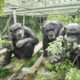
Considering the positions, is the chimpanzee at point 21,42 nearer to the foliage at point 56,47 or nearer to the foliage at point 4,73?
Answer: the foliage at point 4,73

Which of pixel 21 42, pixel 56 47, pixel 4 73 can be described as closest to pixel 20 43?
pixel 21 42

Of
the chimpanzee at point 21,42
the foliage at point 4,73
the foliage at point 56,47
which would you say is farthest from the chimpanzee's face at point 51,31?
the foliage at point 56,47

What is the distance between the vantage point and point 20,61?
542 cm

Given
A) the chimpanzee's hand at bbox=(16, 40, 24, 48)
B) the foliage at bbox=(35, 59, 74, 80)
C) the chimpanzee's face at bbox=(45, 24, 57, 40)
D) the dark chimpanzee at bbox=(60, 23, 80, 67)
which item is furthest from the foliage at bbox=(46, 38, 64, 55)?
the chimpanzee's hand at bbox=(16, 40, 24, 48)

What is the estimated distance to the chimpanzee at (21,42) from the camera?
5.26m

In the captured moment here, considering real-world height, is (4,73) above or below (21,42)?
below

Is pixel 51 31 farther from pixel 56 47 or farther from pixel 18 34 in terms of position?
pixel 56 47

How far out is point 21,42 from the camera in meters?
5.26

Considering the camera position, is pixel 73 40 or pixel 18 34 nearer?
pixel 73 40

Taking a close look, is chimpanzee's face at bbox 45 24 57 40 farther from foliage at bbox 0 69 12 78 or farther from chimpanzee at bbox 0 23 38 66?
foliage at bbox 0 69 12 78

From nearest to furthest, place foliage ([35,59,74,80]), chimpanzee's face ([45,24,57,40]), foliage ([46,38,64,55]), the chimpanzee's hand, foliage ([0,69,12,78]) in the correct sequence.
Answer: foliage ([46,38,64,55]), foliage ([35,59,74,80]), chimpanzee's face ([45,24,57,40]), foliage ([0,69,12,78]), the chimpanzee's hand

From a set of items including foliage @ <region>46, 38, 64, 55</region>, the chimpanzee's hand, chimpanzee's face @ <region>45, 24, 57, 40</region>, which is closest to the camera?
foliage @ <region>46, 38, 64, 55</region>

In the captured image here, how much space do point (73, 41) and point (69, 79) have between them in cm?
45

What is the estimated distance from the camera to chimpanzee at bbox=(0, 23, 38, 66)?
5.26 m
